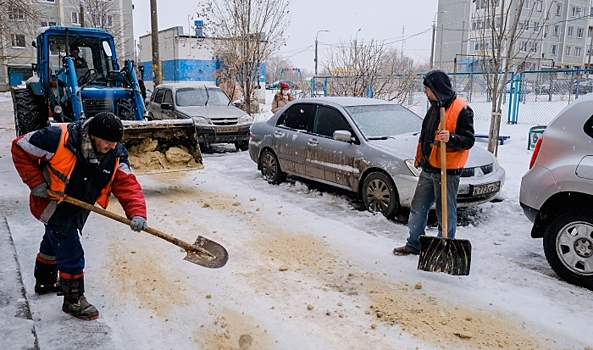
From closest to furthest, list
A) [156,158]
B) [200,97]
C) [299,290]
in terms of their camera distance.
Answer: [299,290]
[156,158]
[200,97]

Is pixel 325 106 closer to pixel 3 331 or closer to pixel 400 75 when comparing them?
pixel 3 331

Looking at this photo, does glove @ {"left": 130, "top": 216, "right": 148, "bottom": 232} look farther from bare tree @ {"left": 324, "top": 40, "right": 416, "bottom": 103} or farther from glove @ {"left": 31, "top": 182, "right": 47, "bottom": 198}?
bare tree @ {"left": 324, "top": 40, "right": 416, "bottom": 103}

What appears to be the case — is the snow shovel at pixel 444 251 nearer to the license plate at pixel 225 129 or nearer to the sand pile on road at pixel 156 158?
the sand pile on road at pixel 156 158

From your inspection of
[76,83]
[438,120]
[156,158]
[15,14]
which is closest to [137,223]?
[438,120]

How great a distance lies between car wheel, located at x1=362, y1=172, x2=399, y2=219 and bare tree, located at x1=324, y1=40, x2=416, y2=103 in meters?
7.11

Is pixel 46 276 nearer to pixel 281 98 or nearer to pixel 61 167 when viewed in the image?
pixel 61 167

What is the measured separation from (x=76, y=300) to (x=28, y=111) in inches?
336

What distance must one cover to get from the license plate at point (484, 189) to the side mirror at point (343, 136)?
1.90m

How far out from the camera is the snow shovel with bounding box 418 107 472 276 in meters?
4.62

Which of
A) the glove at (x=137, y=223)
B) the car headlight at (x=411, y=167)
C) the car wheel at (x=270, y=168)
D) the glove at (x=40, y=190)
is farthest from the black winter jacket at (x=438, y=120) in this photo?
the car wheel at (x=270, y=168)

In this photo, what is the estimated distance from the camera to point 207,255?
13.4ft

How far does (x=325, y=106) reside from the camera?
7945 mm

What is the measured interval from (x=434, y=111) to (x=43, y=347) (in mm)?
4036

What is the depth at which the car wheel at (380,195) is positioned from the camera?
21.5ft
